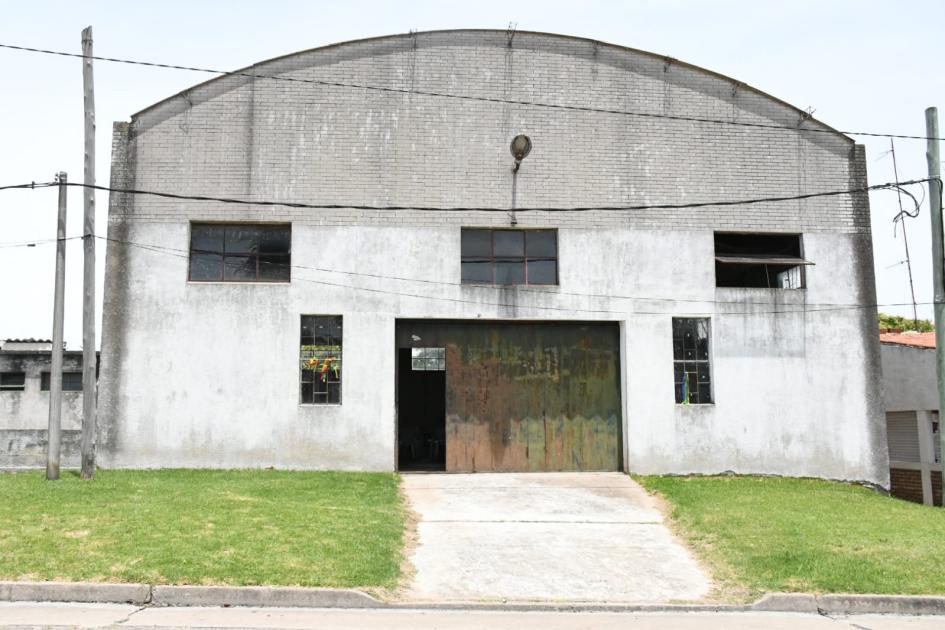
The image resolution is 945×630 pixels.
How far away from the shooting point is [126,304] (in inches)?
618

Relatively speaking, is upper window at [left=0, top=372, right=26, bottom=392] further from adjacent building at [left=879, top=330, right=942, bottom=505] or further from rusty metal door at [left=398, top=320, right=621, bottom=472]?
adjacent building at [left=879, top=330, right=942, bottom=505]

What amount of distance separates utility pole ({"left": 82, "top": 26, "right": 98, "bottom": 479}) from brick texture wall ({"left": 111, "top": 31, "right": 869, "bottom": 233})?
154 cm

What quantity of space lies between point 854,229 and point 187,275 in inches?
502

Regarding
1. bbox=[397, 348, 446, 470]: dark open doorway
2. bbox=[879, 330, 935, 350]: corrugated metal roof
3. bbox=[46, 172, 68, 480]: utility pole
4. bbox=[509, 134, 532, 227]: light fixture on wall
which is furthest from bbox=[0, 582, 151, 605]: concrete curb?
bbox=[879, 330, 935, 350]: corrugated metal roof

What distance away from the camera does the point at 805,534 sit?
36.7 ft

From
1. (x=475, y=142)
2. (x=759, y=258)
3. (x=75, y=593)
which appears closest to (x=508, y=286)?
(x=475, y=142)

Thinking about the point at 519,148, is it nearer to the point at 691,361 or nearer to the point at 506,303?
the point at 506,303

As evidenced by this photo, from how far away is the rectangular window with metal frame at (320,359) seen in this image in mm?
15633

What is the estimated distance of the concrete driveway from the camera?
368 inches

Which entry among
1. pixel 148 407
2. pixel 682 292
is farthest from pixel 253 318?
pixel 682 292

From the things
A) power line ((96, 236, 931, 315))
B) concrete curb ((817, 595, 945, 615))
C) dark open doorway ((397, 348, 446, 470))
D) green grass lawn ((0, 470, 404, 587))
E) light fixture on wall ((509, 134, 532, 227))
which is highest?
light fixture on wall ((509, 134, 532, 227))

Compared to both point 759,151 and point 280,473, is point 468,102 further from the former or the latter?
point 280,473

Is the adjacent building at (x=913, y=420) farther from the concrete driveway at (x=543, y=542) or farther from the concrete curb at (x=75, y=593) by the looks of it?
the concrete curb at (x=75, y=593)

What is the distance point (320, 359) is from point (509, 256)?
4011 millimetres
